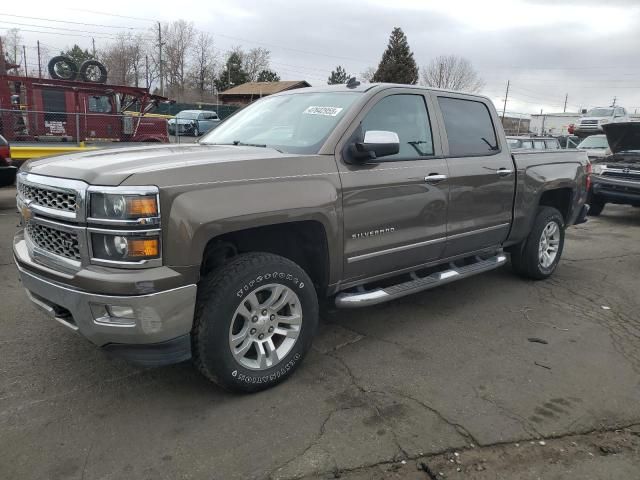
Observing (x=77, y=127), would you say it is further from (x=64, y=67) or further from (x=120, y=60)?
(x=120, y=60)

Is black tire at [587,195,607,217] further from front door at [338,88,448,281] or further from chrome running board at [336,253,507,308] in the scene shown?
front door at [338,88,448,281]

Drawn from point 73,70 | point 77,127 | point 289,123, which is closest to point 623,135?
point 289,123

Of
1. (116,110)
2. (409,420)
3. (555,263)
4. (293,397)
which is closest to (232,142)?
(293,397)

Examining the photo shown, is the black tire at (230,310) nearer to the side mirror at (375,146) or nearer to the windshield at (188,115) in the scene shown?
the side mirror at (375,146)

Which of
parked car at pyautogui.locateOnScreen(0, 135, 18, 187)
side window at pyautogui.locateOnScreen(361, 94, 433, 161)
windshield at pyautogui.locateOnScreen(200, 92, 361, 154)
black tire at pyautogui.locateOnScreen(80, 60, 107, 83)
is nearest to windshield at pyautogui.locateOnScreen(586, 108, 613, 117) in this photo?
black tire at pyautogui.locateOnScreen(80, 60, 107, 83)

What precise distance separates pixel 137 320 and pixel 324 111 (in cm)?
205

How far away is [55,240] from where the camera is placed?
2939mm

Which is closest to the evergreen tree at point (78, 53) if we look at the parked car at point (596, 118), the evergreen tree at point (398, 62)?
the evergreen tree at point (398, 62)

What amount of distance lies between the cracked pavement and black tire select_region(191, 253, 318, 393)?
148 mm

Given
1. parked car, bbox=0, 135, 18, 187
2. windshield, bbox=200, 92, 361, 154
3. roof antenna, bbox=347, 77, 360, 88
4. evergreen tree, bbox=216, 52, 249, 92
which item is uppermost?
evergreen tree, bbox=216, 52, 249, 92

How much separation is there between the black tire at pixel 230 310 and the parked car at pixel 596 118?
32.7 metres

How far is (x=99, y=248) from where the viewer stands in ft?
8.86

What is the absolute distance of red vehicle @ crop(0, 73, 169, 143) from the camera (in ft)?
41.8

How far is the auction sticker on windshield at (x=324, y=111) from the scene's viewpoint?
12.5ft
